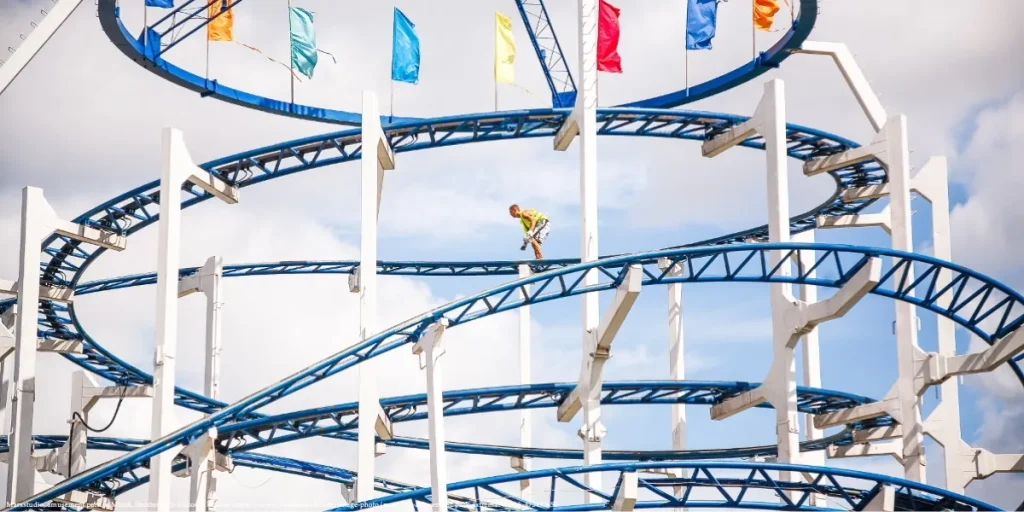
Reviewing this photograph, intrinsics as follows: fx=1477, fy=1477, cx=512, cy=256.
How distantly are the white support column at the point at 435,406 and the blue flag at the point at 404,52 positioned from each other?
863 cm

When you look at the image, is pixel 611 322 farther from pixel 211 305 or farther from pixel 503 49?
pixel 211 305

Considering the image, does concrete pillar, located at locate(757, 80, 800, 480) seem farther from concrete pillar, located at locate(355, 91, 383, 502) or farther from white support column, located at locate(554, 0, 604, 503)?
concrete pillar, located at locate(355, 91, 383, 502)

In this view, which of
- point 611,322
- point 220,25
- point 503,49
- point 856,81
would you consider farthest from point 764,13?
point 220,25

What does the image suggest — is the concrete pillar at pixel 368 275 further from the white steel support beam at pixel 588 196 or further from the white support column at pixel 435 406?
the white steel support beam at pixel 588 196

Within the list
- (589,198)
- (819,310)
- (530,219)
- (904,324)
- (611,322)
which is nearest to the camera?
(611,322)

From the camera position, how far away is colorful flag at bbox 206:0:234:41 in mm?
31031

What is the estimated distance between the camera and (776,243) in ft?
84.1

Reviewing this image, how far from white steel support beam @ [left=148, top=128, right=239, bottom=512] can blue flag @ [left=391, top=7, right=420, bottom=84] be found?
530cm

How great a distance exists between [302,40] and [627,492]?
1376 centimetres

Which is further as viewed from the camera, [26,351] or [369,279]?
[26,351]

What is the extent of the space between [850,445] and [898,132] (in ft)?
22.0

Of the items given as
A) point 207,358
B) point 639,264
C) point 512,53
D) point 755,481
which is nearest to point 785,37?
point 512,53

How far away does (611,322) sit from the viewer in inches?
983

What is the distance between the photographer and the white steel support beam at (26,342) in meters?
28.7
